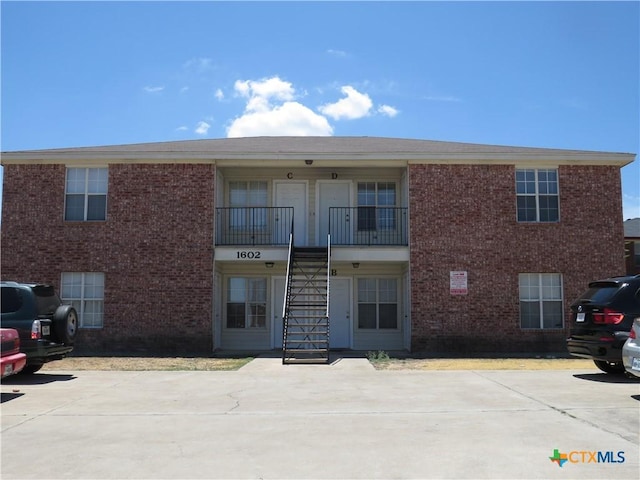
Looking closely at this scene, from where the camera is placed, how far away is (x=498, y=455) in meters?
5.86

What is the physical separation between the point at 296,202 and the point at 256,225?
1.34 meters

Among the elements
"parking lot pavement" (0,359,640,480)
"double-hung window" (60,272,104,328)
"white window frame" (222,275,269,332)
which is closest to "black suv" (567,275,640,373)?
"parking lot pavement" (0,359,640,480)

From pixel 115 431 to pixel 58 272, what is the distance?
10.5 m

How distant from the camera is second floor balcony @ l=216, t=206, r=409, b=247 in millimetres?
17703

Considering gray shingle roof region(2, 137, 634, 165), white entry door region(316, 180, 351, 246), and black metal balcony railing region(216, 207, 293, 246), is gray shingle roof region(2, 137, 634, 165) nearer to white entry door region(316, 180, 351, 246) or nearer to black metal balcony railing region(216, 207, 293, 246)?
white entry door region(316, 180, 351, 246)

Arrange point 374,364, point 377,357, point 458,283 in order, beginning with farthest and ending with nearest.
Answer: point 458,283, point 377,357, point 374,364

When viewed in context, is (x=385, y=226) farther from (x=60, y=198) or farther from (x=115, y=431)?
(x=115, y=431)

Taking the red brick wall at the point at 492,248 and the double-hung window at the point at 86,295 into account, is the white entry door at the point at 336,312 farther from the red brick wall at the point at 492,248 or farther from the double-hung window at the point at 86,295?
the double-hung window at the point at 86,295

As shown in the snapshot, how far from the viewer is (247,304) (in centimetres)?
1780

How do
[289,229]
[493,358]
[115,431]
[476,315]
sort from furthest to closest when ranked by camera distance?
[289,229]
[476,315]
[493,358]
[115,431]

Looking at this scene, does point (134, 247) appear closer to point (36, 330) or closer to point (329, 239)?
point (329, 239)

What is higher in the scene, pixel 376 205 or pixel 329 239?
pixel 376 205

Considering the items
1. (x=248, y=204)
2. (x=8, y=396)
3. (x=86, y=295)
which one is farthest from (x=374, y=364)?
(x=86, y=295)

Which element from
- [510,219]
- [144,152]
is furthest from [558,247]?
[144,152]
